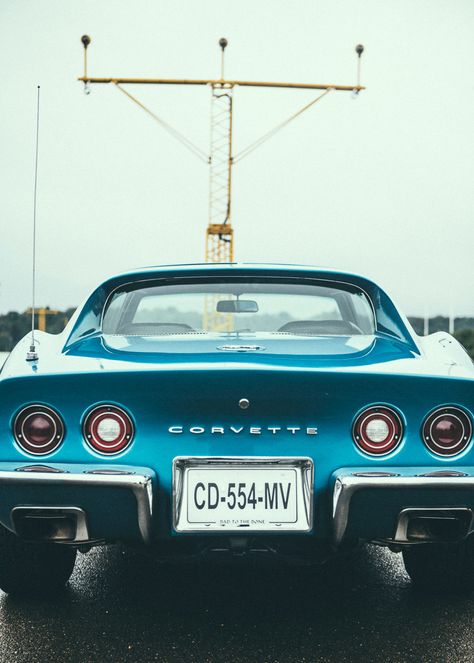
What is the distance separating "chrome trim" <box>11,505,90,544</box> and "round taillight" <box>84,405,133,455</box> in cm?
20

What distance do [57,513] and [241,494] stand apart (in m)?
0.59

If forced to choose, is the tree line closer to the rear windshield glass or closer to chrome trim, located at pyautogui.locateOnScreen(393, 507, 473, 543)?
the rear windshield glass

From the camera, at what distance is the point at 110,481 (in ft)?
7.29

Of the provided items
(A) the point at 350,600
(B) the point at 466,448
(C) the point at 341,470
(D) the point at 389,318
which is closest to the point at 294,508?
(C) the point at 341,470

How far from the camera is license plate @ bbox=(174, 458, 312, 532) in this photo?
2248 mm

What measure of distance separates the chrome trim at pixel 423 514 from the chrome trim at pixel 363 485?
0.27 feet

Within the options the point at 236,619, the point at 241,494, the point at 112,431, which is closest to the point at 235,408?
the point at 241,494

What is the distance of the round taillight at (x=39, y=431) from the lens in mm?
2353

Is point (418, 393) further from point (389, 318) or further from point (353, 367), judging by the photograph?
point (389, 318)

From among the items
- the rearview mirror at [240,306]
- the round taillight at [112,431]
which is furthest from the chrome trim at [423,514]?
the rearview mirror at [240,306]

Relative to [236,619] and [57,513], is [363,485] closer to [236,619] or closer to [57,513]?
[236,619]

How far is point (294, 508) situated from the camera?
7.43ft

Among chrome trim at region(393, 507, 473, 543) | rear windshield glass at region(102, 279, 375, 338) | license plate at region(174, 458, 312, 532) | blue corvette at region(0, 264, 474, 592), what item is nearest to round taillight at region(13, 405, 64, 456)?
blue corvette at region(0, 264, 474, 592)

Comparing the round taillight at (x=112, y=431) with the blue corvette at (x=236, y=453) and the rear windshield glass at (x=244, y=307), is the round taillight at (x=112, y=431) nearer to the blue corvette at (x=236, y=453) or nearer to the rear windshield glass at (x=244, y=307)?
the blue corvette at (x=236, y=453)
